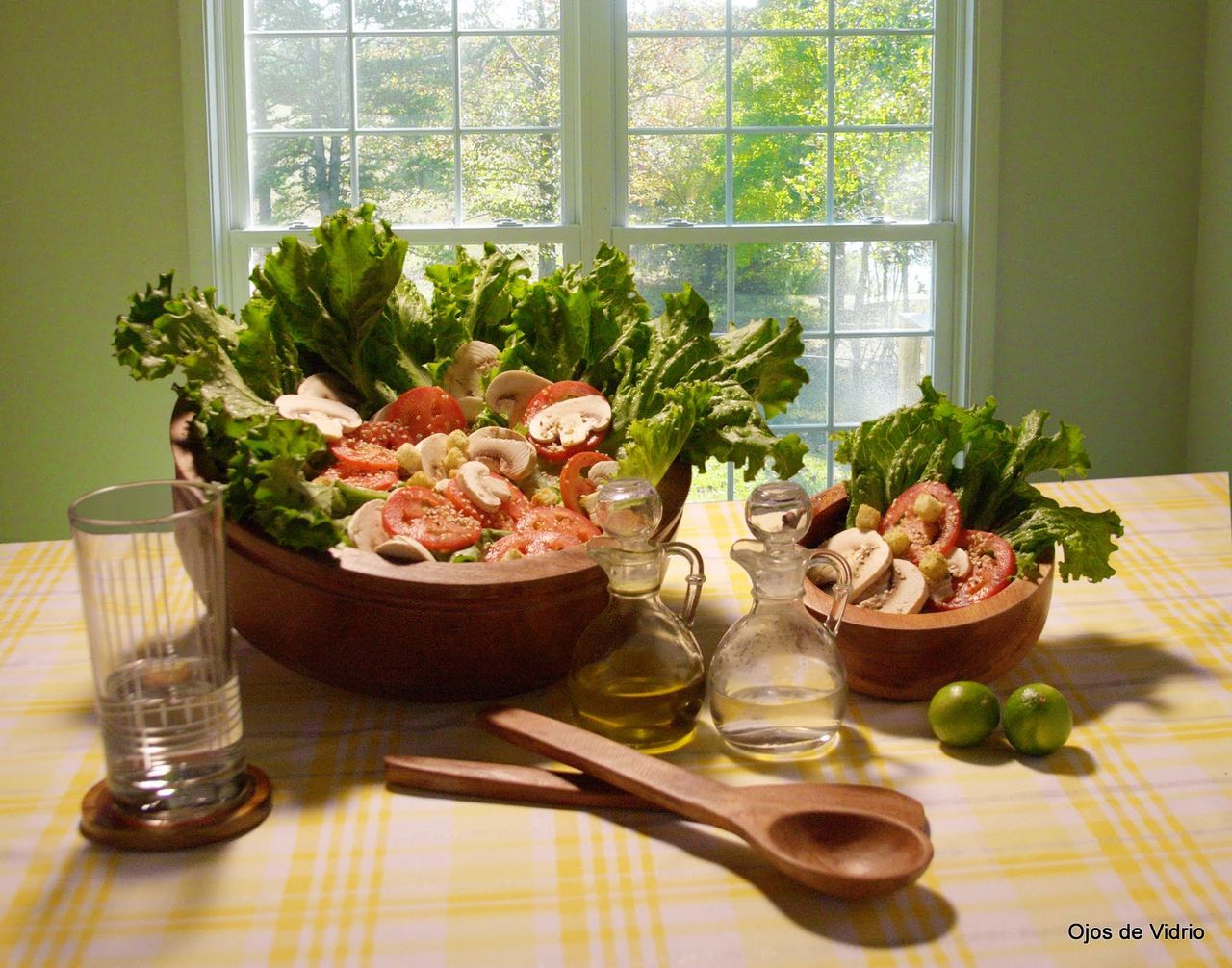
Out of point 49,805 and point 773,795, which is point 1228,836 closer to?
point 773,795

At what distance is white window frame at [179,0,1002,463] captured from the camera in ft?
9.82

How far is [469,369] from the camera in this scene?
1424 millimetres

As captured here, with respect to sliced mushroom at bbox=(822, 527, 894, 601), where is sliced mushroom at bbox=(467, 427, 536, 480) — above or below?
above

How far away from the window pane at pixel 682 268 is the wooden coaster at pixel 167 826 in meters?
2.37

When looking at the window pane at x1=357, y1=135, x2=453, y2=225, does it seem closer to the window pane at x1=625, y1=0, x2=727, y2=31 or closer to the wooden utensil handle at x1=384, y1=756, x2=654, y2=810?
the window pane at x1=625, y1=0, x2=727, y2=31

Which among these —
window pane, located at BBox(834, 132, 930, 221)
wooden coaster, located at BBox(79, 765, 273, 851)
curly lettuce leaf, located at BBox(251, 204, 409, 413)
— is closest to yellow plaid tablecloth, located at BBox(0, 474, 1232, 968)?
wooden coaster, located at BBox(79, 765, 273, 851)

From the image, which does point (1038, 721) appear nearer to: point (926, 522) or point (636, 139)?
point (926, 522)

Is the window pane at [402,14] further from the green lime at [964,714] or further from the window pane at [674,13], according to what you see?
the green lime at [964,714]

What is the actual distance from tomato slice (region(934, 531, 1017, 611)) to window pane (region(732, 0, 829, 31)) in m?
2.22

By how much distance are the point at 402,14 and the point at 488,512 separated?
7.33 feet

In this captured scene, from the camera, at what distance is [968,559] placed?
4.02 feet

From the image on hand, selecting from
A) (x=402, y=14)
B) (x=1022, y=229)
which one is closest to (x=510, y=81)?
(x=402, y=14)

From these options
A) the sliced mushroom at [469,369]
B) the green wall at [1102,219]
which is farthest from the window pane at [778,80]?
the sliced mushroom at [469,369]

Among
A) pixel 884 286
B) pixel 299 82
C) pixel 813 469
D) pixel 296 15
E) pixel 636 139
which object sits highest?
pixel 296 15
